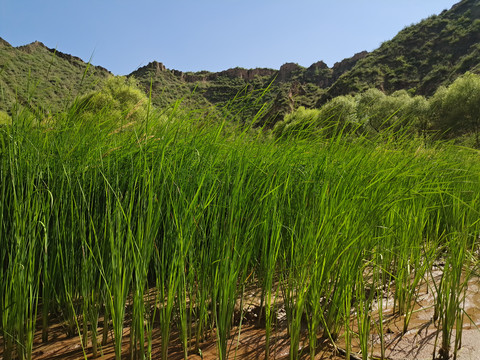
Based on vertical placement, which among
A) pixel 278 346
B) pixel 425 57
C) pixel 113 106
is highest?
pixel 425 57

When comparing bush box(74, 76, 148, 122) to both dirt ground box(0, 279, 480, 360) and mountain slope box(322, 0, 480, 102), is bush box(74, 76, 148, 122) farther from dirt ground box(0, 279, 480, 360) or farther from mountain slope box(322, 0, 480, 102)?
mountain slope box(322, 0, 480, 102)

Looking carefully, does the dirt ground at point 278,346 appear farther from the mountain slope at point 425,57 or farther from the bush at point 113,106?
the mountain slope at point 425,57

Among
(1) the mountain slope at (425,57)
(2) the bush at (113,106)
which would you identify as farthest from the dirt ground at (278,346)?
(1) the mountain slope at (425,57)

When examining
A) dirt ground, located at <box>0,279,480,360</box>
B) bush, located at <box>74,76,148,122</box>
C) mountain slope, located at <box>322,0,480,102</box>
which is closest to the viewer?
dirt ground, located at <box>0,279,480,360</box>

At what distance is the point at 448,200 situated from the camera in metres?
2.30

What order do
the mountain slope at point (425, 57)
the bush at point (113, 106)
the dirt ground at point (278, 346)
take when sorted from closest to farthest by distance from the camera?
1. the dirt ground at point (278, 346)
2. the bush at point (113, 106)
3. the mountain slope at point (425, 57)

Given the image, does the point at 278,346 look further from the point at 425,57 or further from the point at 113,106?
the point at 425,57

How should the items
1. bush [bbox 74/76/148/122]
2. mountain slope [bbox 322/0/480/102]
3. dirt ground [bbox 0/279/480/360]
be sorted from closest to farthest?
dirt ground [bbox 0/279/480/360]
bush [bbox 74/76/148/122]
mountain slope [bbox 322/0/480/102]

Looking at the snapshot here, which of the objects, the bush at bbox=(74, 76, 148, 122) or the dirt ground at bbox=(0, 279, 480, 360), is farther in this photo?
the bush at bbox=(74, 76, 148, 122)

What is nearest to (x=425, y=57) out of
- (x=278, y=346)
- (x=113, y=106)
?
(x=113, y=106)

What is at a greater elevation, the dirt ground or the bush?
the bush

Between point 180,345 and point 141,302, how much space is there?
0.35m

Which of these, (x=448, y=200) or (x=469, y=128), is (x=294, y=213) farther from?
(x=469, y=128)

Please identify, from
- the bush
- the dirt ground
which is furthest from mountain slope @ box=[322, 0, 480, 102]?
the dirt ground
